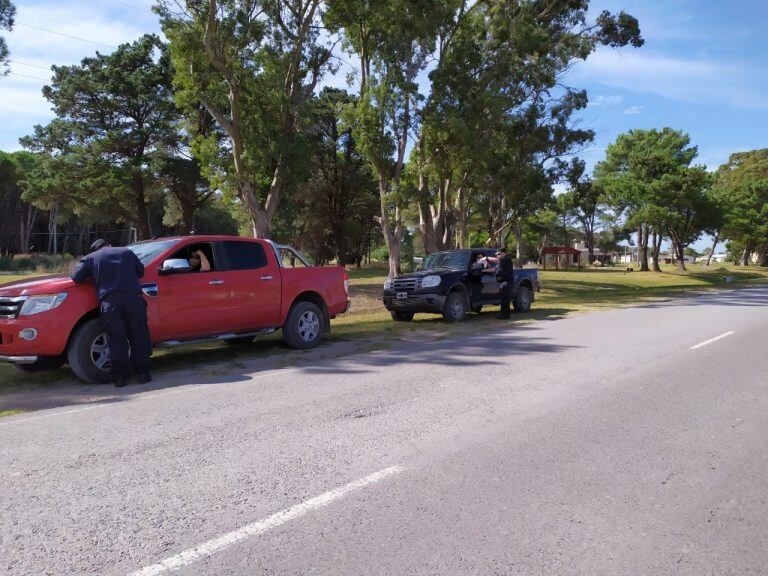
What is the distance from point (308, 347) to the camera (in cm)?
1062

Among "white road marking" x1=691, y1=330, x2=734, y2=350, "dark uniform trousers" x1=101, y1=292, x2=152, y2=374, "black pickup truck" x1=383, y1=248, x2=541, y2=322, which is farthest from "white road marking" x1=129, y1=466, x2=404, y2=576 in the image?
"black pickup truck" x1=383, y1=248, x2=541, y2=322

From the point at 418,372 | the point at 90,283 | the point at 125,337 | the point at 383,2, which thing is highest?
the point at 383,2

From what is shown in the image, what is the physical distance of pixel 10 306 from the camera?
7367mm

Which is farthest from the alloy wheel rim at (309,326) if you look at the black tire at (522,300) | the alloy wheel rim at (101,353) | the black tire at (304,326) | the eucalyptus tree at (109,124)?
the eucalyptus tree at (109,124)

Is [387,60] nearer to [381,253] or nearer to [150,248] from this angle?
[150,248]

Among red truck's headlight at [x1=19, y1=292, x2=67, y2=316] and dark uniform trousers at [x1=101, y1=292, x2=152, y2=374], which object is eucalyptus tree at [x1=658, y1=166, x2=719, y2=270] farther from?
red truck's headlight at [x1=19, y1=292, x2=67, y2=316]

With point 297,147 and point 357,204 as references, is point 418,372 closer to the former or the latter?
point 297,147

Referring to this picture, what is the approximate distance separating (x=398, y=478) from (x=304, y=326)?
6589 millimetres

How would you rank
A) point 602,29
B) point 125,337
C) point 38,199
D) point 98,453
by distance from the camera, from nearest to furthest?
point 98,453
point 125,337
point 602,29
point 38,199

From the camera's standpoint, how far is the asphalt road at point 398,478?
3.22 metres

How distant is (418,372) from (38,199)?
1239 inches

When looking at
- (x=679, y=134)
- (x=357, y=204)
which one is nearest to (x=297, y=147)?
(x=357, y=204)

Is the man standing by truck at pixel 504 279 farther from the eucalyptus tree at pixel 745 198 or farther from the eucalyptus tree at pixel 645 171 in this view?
the eucalyptus tree at pixel 745 198

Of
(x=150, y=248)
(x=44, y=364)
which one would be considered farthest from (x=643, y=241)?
(x=44, y=364)
